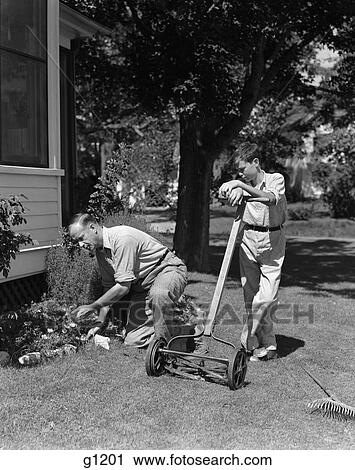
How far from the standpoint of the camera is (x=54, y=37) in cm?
839

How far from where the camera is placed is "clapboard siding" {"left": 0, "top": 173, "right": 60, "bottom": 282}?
7.67 m

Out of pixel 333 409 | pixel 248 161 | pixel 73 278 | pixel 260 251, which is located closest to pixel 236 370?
pixel 333 409

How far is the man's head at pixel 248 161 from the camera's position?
600 cm

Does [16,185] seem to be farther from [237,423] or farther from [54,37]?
[237,423]

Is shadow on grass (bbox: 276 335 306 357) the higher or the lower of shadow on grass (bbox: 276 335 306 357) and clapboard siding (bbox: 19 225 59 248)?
the lower

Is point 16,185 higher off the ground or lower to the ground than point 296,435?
higher

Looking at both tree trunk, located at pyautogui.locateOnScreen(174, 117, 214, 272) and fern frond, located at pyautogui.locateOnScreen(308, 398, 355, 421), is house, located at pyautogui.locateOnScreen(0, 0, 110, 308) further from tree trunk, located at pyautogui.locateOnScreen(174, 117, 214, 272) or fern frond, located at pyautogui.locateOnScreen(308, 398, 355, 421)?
tree trunk, located at pyautogui.locateOnScreen(174, 117, 214, 272)

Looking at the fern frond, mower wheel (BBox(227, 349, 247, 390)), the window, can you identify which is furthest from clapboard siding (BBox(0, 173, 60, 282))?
the fern frond

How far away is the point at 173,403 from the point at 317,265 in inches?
413

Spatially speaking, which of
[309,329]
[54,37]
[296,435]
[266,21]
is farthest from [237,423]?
[266,21]

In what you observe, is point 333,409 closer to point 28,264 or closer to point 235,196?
point 235,196

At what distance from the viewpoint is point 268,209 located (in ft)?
20.1

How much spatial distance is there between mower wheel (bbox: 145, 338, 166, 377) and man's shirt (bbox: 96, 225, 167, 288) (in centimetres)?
61
